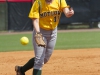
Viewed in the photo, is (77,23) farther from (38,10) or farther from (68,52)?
(38,10)

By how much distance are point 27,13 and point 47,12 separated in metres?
15.2

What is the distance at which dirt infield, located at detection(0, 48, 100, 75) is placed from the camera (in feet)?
26.8

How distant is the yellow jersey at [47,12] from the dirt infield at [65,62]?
83.4 inches

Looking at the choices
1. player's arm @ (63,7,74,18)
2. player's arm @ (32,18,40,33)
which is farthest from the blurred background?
player's arm @ (32,18,40,33)

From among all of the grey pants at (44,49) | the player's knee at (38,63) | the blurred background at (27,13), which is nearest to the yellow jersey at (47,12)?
the grey pants at (44,49)

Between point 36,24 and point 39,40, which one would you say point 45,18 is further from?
point 39,40

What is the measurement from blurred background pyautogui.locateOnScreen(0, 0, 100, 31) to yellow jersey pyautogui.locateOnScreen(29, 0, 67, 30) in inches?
581

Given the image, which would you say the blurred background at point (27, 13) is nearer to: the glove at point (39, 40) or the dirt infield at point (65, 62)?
the dirt infield at point (65, 62)

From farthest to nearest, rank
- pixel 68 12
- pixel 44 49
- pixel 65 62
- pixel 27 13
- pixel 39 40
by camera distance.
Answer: pixel 27 13
pixel 65 62
pixel 44 49
pixel 68 12
pixel 39 40

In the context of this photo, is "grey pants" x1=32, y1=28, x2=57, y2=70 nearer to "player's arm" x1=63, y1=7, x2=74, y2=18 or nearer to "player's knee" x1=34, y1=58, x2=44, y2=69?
"player's knee" x1=34, y1=58, x2=44, y2=69

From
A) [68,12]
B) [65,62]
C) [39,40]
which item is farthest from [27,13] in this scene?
[39,40]

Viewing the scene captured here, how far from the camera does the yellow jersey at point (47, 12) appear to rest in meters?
5.99

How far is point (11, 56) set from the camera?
10711mm

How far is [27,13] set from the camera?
69.3ft
